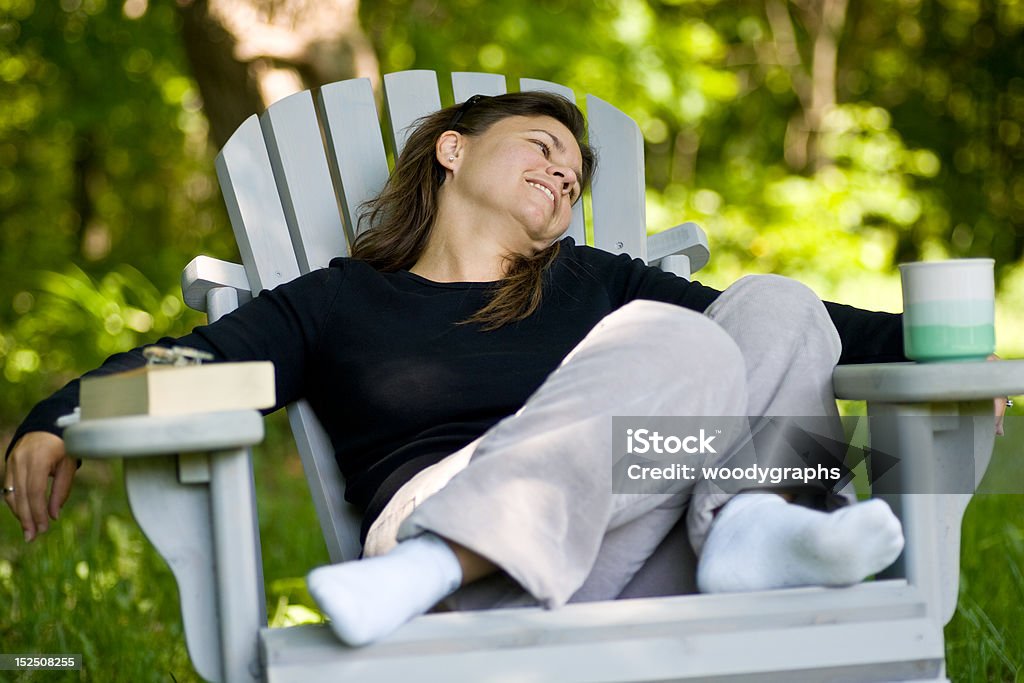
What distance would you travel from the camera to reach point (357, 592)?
1146 mm

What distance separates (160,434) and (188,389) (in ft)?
0.19

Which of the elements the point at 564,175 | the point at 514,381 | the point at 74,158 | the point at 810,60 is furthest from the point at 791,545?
the point at 810,60

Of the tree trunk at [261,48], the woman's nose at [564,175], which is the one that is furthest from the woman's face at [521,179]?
the tree trunk at [261,48]

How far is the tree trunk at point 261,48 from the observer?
3.56m

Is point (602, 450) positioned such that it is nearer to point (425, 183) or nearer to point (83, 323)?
point (425, 183)

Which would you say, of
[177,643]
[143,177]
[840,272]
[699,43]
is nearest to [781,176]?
[840,272]

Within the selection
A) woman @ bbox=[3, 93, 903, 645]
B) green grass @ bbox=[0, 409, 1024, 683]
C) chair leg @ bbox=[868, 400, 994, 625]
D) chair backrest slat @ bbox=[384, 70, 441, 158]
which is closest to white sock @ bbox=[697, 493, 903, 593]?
woman @ bbox=[3, 93, 903, 645]

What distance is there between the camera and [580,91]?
473 cm

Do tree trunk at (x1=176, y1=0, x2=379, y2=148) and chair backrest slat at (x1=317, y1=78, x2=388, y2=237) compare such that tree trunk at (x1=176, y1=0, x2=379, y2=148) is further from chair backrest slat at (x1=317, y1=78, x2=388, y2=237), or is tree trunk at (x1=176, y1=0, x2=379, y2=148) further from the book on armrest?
the book on armrest

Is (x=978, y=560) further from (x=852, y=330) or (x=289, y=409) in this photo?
(x=289, y=409)

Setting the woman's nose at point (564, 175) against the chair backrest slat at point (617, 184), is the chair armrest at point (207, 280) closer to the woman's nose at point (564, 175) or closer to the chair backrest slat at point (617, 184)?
the woman's nose at point (564, 175)

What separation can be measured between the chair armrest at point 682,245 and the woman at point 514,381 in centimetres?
19

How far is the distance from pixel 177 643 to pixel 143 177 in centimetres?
559

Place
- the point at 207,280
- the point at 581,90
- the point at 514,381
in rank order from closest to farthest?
the point at 514,381 < the point at 207,280 < the point at 581,90
